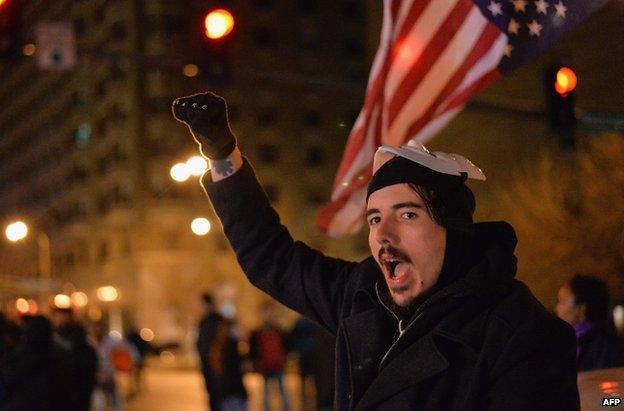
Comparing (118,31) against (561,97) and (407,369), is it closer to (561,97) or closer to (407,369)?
(561,97)

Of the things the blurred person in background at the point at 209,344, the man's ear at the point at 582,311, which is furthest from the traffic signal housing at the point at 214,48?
the man's ear at the point at 582,311

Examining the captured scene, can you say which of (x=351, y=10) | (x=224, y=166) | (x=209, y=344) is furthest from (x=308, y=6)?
(x=224, y=166)

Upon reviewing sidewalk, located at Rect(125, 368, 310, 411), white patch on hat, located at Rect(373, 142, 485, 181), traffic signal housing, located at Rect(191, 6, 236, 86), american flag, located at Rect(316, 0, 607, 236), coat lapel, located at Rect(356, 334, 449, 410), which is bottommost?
coat lapel, located at Rect(356, 334, 449, 410)

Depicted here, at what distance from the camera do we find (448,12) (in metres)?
6.75

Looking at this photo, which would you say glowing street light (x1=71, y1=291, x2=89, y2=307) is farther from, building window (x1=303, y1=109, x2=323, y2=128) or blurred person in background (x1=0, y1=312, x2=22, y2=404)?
blurred person in background (x1=0, y1=312, x2=22, y2=404)

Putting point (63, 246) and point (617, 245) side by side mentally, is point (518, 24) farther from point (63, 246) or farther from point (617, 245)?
point (63, 246)

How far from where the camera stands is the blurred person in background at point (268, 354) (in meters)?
17.5

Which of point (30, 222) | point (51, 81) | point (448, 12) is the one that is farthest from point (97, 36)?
point (448, 12)

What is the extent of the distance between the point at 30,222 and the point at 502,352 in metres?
88.1

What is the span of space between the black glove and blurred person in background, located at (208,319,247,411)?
9941 millimetres

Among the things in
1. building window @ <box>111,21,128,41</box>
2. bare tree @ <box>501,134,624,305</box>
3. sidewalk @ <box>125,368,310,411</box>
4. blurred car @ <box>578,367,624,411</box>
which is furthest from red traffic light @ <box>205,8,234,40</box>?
building window @ <box>111,21,128,41</box>

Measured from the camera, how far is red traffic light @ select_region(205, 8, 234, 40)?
1013 cm

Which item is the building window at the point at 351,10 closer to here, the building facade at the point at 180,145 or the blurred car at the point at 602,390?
the building facade at the point at 180,145

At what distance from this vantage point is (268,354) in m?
17.8
